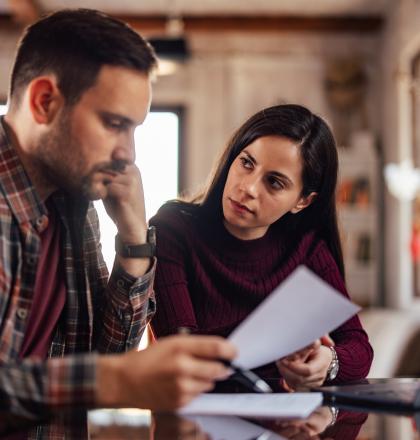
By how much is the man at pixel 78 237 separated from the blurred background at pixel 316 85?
12.2 feet

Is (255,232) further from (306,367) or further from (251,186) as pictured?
(306,367)

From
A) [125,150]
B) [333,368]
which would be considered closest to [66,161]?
[125,150]

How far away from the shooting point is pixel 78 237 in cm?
105

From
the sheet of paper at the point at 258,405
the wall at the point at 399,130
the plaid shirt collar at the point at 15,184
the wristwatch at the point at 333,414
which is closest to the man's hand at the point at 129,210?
the plaid shirt collar at the point at 15,184

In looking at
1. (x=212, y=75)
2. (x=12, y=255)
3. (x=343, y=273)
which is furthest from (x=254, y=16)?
(x=12, y=255)

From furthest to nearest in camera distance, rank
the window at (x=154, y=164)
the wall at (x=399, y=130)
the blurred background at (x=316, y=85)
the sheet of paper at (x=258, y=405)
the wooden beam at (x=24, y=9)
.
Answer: the blurred background at (x=316, y=85) < the wall at (x=399, y=130) < the wooden beam at (x=24, y=9) < the window at (x=154, y=164) < the sheet of paper at (x=258, y=405)

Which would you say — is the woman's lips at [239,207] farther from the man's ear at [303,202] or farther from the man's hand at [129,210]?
the man's hand at [129,210]

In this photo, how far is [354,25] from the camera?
5.17 meters

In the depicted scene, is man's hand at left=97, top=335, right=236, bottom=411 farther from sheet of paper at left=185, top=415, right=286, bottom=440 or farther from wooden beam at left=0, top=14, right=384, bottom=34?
wooden beam at left=0, top=14, right=384, bottom=34

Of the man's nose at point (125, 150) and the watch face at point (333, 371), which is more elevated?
the man's nose at point (125, 150)

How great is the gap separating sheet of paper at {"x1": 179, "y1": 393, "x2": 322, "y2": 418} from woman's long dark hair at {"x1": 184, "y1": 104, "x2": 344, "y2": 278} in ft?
1.13

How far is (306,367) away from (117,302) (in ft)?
0.99

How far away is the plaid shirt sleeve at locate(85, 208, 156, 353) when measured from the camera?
102 cm

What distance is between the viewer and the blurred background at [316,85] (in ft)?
15.7
